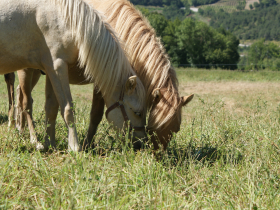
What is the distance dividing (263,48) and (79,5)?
9251cm

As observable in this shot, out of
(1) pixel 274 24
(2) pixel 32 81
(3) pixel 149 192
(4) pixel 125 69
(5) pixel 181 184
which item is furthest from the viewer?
(1) pixel 274 24

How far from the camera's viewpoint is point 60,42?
2936 mm

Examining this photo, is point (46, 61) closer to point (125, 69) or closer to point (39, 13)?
point (39, 13)

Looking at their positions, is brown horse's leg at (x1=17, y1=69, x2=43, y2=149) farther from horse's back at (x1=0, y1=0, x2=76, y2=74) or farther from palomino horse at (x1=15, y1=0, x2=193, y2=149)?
horse's back at (x1=0, y1=0, x2=76, y2=74)

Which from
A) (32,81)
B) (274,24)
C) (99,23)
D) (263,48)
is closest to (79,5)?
(99,23)

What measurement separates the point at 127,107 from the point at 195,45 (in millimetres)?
66493

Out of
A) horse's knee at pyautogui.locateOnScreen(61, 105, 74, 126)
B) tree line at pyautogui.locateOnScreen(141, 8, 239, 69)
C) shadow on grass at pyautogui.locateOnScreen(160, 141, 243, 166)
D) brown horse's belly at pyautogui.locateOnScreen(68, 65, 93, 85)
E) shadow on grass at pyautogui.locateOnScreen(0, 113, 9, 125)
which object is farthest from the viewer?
tree line at pyautogui.locateOnScreen(141, 8, 239, 69)

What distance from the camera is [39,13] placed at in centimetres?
292

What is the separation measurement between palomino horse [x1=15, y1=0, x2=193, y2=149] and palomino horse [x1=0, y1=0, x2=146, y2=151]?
37 centimetres

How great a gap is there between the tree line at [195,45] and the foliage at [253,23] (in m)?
84.1

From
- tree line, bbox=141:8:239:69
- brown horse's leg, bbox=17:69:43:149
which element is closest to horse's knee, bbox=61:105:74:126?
brown horse's leg, bbox=17:69:43:149

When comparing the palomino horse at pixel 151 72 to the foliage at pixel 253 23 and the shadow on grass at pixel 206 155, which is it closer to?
the shadow on grass at pixel 206 155

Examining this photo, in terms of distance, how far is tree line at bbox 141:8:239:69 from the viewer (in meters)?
66.2

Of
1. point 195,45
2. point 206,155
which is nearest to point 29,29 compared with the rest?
point 206,155
